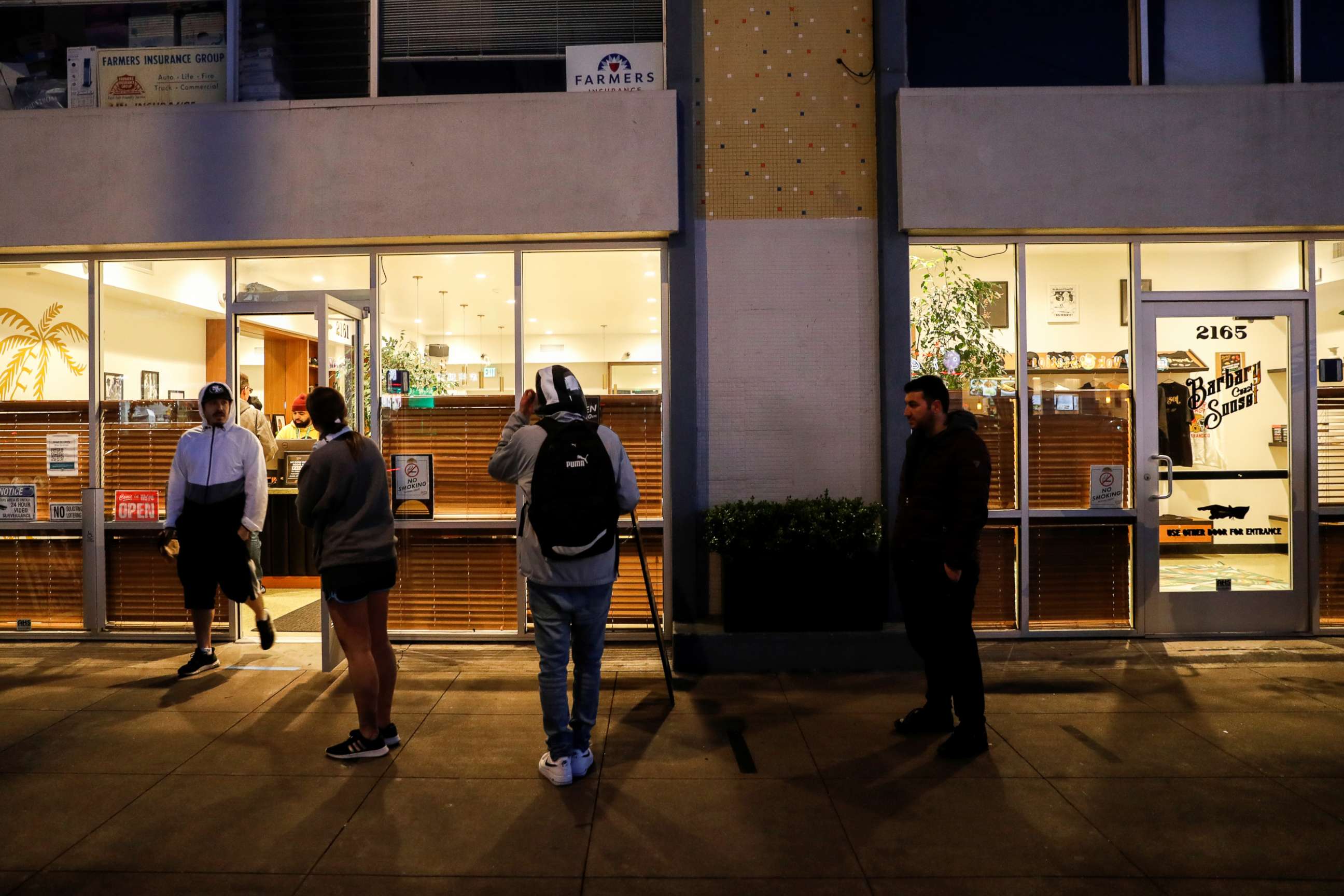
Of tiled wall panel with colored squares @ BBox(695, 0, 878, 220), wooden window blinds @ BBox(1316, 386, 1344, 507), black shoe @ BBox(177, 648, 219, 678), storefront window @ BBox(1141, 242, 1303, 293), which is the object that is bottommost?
black shoe @ BBox(177, 648, 219, 678)

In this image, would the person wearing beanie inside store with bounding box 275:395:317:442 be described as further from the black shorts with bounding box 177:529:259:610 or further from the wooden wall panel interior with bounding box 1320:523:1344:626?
the wooden wall panel interior with bounding box 1320:523:1344:626

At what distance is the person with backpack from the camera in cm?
379

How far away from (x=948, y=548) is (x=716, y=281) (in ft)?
9.11

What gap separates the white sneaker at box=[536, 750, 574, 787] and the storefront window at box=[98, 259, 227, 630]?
13.0ft

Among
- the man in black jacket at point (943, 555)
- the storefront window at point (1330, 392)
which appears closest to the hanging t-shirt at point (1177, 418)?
the storefront window at point (1330, 392)

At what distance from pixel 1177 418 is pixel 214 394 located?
21.9 feet

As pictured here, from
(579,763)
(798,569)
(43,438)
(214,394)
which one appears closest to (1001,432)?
(798,569)

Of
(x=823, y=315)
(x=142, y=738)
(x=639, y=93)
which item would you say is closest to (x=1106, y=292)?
(x=823, y=315)

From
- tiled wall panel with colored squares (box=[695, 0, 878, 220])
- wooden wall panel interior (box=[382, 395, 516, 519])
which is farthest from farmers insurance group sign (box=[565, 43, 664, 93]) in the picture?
wooden wall panel interior (box=[382, 395, 516, 519])

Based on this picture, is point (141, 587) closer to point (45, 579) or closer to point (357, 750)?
point (45, 579)

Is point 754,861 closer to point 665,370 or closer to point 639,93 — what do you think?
point 665,370

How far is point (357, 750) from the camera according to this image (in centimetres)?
420

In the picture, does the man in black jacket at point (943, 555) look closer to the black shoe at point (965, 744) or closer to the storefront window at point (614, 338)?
the black shoe at point (965, 744)

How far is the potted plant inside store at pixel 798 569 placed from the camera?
221 inches
